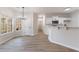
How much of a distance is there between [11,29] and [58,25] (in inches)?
40.9

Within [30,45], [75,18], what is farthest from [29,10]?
[75,18]

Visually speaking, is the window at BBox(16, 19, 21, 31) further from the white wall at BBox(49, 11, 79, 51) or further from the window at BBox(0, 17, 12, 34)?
the white wall at BBox(49, 11, 79, 51)

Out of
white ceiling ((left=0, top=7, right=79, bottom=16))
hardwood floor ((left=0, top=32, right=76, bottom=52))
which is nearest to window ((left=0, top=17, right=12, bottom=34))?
white ceiling ((left=0, top=7, right=79, bottom=16))

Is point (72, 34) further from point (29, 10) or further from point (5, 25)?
point (5, 25)

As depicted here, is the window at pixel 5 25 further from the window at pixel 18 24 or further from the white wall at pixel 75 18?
the white wall at pixel 75 18

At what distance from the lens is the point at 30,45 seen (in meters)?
2.26

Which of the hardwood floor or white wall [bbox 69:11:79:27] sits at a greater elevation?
white wall [bbox 69:11:79:27]

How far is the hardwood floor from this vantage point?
7.12 ft

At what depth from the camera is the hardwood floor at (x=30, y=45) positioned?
7.12 feet

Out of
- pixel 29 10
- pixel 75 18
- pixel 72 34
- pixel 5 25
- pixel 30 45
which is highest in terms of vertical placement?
pixel 29 10

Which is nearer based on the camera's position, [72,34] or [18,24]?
[18,24]

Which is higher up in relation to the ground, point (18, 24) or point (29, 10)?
point (29, 10)
